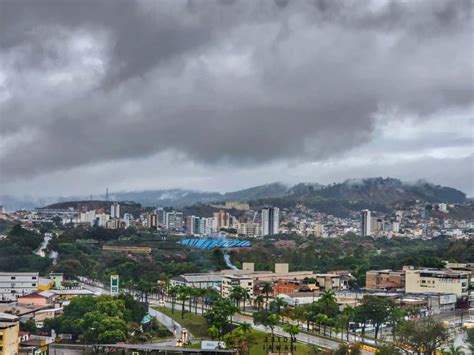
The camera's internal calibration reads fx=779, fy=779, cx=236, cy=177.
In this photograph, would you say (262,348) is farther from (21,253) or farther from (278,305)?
(21,253)

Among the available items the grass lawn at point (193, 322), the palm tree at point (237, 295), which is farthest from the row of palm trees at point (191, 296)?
the palm tree at point (237, 295)

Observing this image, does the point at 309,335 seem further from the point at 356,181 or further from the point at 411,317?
the point at 356,181

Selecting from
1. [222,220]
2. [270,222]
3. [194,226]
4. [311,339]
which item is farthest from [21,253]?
[222,220]

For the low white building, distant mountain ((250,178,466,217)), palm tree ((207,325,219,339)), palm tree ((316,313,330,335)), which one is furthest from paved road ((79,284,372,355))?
distant mountain ((250,178,466,217))

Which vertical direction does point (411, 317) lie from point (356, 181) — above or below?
below

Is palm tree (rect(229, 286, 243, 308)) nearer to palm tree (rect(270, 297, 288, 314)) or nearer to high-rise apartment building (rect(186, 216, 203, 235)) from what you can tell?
palm tree (rect(270, 297, 288, 314))

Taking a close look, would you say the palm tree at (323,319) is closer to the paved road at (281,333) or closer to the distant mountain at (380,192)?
the paved road at (281,333)

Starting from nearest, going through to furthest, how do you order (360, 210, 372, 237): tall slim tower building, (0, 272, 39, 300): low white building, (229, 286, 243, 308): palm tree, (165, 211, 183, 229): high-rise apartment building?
(229, 286, 243, 308): palm tree
(0, 272, 39, 300): low white building
(360, 210, 372, 237): tall slim tower building
(165, 211, 183, 229): high-rise apartment building

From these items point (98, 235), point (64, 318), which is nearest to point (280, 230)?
point (98, 235)
